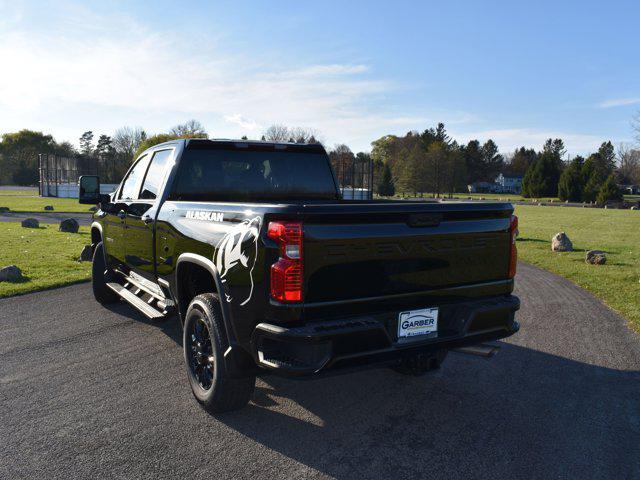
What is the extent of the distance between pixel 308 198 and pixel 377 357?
8.50 feet

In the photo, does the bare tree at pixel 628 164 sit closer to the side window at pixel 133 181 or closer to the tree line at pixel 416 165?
the tree line at pixel 416 165

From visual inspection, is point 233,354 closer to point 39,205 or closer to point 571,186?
point 39,205

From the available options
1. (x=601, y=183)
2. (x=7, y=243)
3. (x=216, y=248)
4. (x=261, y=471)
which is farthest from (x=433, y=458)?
(x=601, y=183)

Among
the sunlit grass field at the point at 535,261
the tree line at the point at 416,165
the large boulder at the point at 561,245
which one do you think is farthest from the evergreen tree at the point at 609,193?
the large boulder at the point at 561,245

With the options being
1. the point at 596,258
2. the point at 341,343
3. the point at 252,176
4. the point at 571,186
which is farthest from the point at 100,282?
the point at 571,186

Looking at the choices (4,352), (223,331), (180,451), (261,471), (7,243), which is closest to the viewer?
(261,471)

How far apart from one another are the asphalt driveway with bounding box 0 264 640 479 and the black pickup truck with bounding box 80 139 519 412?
1.16 feet

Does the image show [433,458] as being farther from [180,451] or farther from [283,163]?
[283,163]

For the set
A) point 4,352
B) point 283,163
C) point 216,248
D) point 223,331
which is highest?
point 283,163

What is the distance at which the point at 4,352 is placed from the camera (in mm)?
4961

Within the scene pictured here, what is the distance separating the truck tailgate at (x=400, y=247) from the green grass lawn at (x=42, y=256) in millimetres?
6765

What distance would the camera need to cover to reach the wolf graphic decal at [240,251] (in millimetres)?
2988

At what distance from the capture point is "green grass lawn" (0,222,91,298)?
8.24 metres

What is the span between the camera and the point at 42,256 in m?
11.0
